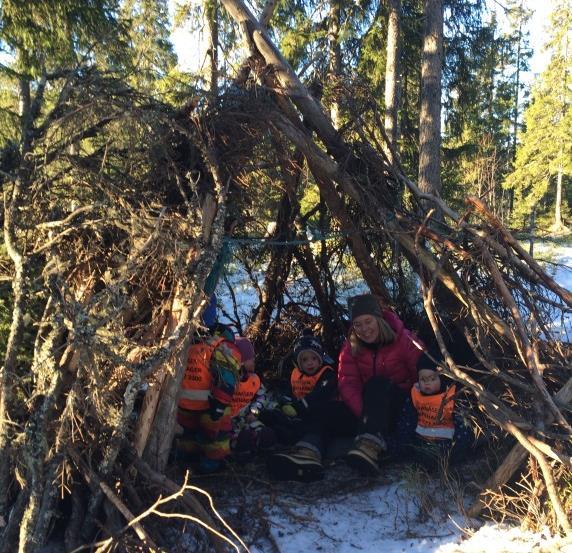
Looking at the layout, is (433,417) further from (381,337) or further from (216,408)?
(216,408)

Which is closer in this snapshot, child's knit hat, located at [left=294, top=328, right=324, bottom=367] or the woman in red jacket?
the woman in red jacket


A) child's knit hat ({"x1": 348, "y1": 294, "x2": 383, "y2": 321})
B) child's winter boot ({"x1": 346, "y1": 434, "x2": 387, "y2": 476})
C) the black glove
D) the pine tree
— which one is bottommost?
child's winter boot ({"x1": 346, "y1": 434, "x2": 387, "y2": 476})

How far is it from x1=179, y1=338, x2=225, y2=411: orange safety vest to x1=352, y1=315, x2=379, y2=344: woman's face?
45.1 inches

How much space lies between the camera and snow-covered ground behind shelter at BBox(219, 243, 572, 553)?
9.89 feet

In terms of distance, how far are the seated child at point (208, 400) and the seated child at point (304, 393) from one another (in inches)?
24.5

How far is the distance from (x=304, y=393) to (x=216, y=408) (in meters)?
1.08

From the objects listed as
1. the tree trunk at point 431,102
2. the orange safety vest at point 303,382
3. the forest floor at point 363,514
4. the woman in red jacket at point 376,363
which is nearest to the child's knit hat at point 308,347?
the orange safety vest at point 303,382

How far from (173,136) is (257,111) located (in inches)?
25.2

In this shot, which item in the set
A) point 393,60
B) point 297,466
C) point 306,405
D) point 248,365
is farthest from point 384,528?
point 393,60

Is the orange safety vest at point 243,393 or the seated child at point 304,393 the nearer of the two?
the orange safety vest at point 243,393

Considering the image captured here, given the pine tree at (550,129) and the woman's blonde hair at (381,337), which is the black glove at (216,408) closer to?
the woman's blonde hair at (381,337)

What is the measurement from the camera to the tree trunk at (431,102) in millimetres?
9062

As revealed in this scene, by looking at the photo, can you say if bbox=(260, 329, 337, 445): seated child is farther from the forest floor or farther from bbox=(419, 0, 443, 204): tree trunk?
bbox=(419, 0, 443, 204): tree trunk

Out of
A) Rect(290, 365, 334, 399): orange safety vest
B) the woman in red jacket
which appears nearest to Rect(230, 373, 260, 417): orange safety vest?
Rect(290, 365, 334, 399): orange safety vest
